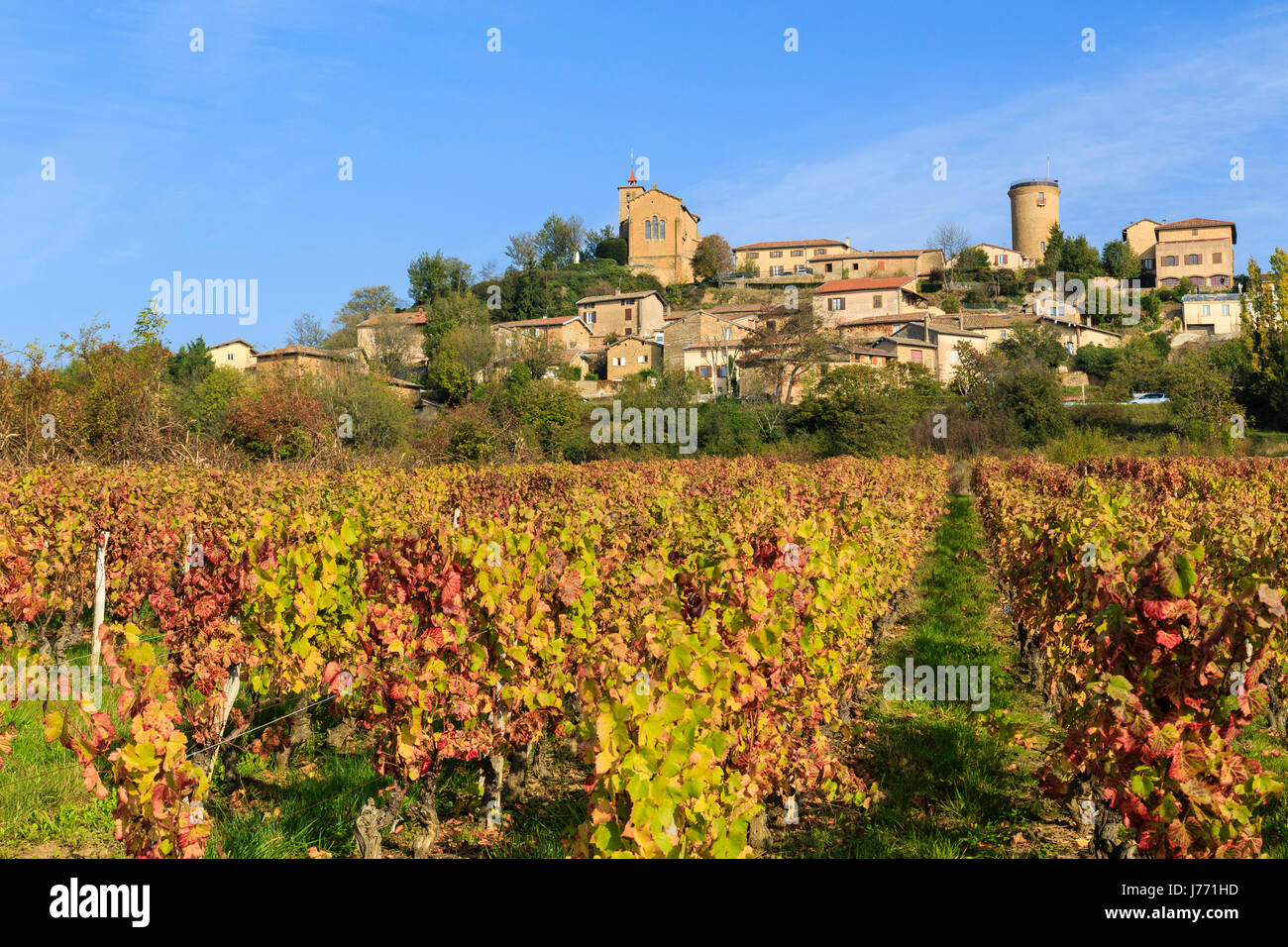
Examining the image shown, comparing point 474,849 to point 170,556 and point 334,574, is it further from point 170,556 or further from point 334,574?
point 170,556

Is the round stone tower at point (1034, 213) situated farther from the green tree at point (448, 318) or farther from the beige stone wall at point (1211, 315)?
the green tree at point (448, 318)

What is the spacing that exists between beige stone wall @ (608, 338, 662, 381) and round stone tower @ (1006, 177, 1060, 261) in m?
50.6

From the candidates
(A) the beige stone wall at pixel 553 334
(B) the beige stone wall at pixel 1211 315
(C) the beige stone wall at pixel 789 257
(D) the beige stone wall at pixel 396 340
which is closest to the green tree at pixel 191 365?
(D) the beige stone wall at pixel 396 340

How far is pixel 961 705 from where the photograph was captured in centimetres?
758

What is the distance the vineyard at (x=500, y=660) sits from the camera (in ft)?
10.3

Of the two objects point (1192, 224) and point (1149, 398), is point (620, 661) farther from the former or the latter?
point (1192, 224)

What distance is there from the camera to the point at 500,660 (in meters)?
4.71

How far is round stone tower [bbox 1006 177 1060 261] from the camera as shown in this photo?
320 ft

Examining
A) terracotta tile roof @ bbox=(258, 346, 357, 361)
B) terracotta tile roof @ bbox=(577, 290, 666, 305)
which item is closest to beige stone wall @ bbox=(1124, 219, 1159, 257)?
terracotta tile roof @ bbox=(577, 290, 666, 305)

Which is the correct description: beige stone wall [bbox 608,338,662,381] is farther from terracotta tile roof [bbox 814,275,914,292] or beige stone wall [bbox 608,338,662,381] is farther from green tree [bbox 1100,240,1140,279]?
green tree [bbox 1100,240,1140,279]

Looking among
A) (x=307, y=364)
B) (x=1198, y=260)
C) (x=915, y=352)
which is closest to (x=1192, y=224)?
(x=1198, y=260)

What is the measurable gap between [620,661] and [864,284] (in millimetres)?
79750

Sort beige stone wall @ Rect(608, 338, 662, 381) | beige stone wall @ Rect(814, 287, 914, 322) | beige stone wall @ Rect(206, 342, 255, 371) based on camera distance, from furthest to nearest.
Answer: beige stone wall @ Rect(814, 287, 914, 322) < beige stone wall @ Rect(206, 342, 255, 371) < beige stone wall @ Rect(608, 338, 662, 381)
